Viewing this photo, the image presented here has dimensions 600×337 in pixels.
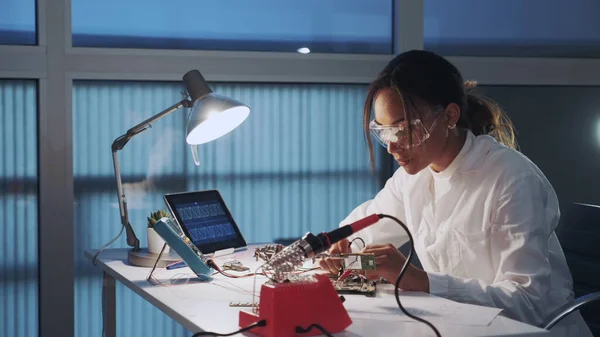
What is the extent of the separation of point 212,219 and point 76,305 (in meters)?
1.00

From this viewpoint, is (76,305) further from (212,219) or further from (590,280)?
(590,280)

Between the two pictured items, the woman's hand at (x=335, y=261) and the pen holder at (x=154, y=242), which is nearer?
the woman's hand at (x=335, y=261)

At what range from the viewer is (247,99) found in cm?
347

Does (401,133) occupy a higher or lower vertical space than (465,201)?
higher

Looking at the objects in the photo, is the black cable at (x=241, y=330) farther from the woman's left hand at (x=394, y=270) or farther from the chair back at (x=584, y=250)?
the chair back at (x=584, y=250)

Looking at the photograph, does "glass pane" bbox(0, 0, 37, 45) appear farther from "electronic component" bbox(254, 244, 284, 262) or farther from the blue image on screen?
"electronic component" bbox(254, 244, 284, 262)

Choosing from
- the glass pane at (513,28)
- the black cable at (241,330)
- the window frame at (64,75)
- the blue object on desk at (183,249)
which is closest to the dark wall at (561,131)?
the glass pane at (513,28)

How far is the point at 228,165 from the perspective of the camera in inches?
136

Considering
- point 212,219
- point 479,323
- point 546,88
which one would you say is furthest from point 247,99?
point 479,323

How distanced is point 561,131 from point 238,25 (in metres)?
1.60

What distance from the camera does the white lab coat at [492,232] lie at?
2021 mm

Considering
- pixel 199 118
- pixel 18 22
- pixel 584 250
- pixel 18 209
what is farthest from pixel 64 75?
pixel 584 250

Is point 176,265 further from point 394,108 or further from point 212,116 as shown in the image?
point 394,108

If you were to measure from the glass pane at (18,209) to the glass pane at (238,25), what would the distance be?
0.34 m
